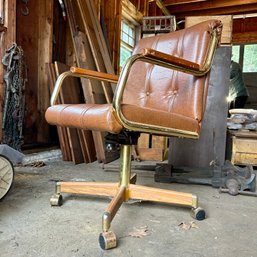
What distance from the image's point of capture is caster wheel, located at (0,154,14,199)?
4.21 feet

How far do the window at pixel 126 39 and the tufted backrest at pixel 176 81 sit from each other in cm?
250

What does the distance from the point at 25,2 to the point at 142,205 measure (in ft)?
6.93

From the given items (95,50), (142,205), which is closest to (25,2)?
(95,50)

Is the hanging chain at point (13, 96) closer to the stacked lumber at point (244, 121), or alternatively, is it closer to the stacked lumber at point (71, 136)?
the stacked lumber at point (71, 136)

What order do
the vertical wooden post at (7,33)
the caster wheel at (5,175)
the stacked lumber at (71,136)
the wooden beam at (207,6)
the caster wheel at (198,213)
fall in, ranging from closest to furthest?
the caster wheel at (198,213), the caster wheel at (5,175), the vertical wooden post at (7,33), the stacked lumber at (71,136), the wooden beam at (207,6)

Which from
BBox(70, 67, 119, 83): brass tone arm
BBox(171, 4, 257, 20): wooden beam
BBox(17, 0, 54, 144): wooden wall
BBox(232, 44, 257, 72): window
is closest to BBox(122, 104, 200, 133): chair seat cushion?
BBox(70, 67, 119, 83): brass tone arm

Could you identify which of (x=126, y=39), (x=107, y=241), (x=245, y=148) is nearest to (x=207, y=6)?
(x=126, y=39)

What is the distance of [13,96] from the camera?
2117 mm

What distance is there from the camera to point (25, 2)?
2.47 m

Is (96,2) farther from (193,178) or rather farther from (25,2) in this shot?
(193,178)

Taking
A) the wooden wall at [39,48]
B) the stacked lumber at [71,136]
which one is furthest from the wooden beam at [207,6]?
the stacked lumber at [71,136]

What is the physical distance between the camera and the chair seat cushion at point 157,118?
0.98m

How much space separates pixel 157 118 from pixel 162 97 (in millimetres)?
425

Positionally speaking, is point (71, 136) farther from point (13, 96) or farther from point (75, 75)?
point (75, 75)
